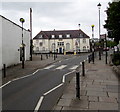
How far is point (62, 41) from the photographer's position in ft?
214

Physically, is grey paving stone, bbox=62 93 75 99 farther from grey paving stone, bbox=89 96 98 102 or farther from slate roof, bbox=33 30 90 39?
slate roof, bbox=33 30 90 39

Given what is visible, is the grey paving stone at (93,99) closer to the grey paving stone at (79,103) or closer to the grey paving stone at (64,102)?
the grey paving stone at (79,103)

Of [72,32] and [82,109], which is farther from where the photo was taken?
[72,32]

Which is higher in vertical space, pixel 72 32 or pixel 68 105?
pixel 72 32

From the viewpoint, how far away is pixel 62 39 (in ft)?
214

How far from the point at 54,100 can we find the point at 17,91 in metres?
2.32

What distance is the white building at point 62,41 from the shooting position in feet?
210

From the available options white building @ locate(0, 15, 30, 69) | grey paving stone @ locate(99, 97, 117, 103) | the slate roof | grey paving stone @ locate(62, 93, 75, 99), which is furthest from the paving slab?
the slate roof

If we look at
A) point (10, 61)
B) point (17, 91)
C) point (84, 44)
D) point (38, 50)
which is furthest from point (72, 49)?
point (17, 91)

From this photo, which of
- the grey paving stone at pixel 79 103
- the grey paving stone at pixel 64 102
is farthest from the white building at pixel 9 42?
the grey paving stone at pixel 79 103

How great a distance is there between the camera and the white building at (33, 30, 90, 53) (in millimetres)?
64062

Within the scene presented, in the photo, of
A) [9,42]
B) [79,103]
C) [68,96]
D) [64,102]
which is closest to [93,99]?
[79,103]

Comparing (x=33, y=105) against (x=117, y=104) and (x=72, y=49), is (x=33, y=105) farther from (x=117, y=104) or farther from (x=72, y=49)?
(x=72, y=49)

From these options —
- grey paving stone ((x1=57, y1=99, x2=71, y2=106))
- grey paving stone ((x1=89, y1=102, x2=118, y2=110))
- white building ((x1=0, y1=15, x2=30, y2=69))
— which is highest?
white building ((x1=0, y1=15, x2=30, y2=69))
